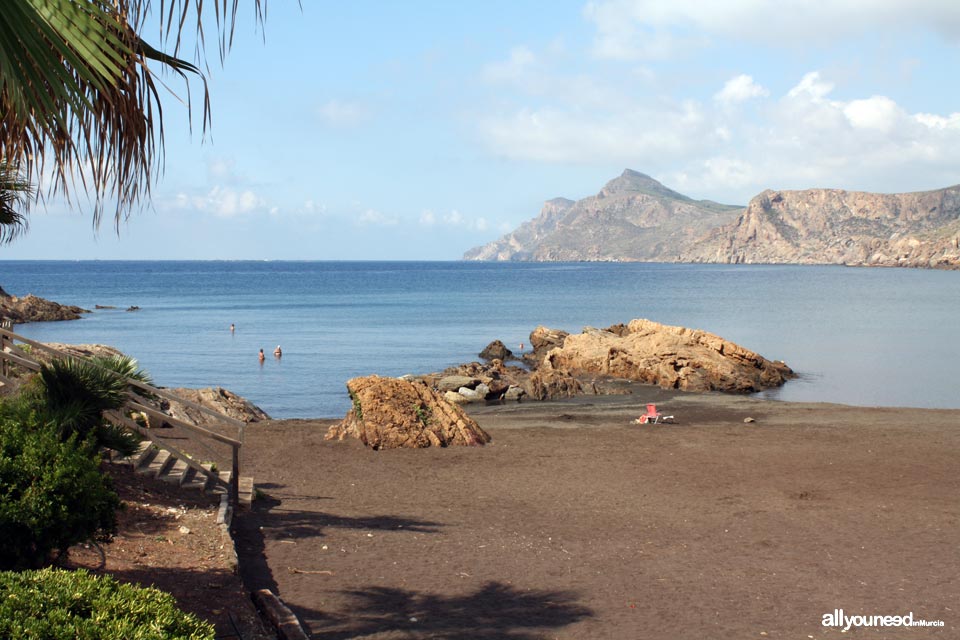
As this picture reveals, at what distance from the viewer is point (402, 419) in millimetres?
17734

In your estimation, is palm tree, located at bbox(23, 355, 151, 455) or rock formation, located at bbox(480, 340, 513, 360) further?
rock formation, located at bbox(480, 340, 513, 360)

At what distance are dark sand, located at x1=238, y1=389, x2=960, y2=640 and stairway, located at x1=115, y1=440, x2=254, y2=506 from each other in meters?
0.55

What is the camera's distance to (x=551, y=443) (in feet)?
60.2

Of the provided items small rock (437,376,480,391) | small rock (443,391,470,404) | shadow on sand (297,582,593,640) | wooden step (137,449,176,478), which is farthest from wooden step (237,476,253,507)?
small rock (437,376,480,391)

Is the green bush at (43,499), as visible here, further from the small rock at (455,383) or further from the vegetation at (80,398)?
the small rock at (455,383)

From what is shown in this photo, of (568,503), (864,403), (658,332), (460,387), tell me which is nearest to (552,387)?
(460,387)

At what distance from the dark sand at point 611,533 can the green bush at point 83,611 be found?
330 cm

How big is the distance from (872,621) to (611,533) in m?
3.76

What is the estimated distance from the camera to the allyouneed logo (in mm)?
7667

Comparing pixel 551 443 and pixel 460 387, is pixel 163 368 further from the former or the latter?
pixel 551 443

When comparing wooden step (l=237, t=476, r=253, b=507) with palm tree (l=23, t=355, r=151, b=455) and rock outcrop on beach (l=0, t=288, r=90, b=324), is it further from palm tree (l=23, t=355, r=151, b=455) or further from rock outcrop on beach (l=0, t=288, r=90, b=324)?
rock outcrop on beach (l=0, t=288, r=90, b=324)

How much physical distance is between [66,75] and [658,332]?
105 ft

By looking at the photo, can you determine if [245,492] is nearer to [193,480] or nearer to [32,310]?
[193,480]

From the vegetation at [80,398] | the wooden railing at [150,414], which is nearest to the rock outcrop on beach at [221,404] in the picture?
the wooden railing at [150,414]
